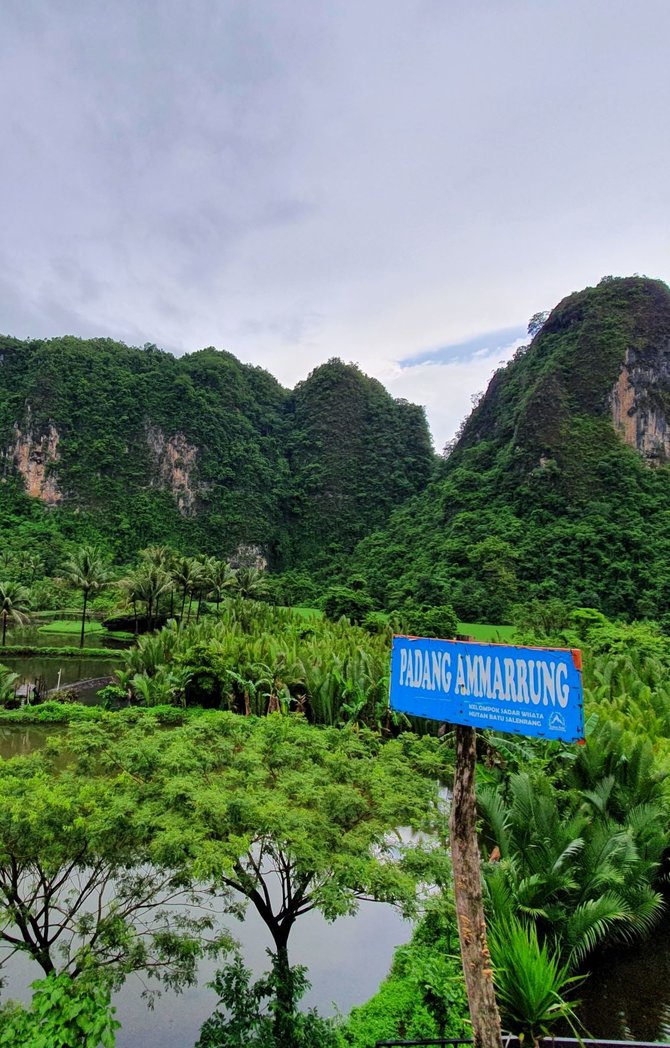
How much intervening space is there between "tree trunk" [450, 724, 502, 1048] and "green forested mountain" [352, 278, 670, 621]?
29.7m

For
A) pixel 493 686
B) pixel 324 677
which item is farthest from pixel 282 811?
pixel 324 677

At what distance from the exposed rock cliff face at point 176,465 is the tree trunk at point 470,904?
64010mm

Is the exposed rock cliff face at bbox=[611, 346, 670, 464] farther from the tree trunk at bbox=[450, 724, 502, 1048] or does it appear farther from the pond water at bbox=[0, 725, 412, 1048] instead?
the tree trunk at bbox=[450, 724, 502, 1048]

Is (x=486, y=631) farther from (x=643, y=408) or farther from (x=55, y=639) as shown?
(x=643, y=408)

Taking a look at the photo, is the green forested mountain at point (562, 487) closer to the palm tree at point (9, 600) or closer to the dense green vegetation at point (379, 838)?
the palm tree at point (9, 600)

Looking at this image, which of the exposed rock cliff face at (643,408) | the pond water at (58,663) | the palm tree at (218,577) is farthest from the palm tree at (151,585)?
the exposed rock cliff face at (643,408)

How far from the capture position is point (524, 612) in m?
27.8

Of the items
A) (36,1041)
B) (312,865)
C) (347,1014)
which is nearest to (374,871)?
(312,865)

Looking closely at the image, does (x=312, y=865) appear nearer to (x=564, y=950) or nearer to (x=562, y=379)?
(x=564, y=950)

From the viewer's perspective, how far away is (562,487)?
139ft

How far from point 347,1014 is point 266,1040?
1210 millimetres

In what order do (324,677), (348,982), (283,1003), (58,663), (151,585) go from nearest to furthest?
(283,1003) < (348,982) < (324,677) < (58,663) < (151,585)

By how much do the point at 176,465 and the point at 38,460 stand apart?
49.2 ft

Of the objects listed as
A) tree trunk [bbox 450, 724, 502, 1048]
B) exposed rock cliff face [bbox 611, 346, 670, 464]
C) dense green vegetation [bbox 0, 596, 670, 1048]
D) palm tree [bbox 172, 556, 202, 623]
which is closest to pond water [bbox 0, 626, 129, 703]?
palm tree [bbox 172, 556, 202, 623]
